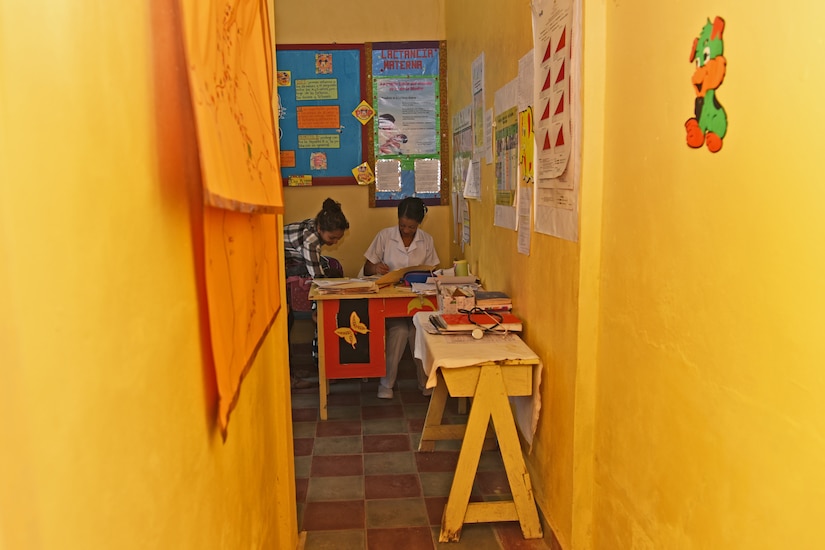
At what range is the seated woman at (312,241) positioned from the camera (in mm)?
4828

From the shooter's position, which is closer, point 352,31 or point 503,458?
point 503,458

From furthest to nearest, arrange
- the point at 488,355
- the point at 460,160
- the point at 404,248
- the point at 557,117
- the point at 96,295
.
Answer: the point at 404,248
the point at 460,160
the point at 488,355
the point at 557,117
the point at 96,295

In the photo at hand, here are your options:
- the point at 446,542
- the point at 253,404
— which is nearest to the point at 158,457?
the point at 253,404

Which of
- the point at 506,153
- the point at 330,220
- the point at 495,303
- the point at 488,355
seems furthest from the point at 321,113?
the point at 488,355

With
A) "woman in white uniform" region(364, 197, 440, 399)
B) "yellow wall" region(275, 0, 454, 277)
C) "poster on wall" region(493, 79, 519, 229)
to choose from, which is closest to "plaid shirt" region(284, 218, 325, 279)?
"woman in white uniform" region(364, 197, 440, 399)

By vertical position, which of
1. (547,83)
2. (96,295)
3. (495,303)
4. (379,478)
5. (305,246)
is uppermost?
(547,83)

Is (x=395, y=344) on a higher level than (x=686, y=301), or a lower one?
lower

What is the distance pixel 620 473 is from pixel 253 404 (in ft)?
3.74

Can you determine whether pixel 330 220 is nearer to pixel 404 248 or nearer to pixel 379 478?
pixel 404 248

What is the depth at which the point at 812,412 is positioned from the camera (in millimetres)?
1206

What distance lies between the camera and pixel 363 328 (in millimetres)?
4324

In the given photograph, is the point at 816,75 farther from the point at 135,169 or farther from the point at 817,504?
the point at 135,169

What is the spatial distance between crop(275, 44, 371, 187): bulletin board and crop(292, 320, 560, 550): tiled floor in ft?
5.91

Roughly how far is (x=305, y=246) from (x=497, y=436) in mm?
2453
